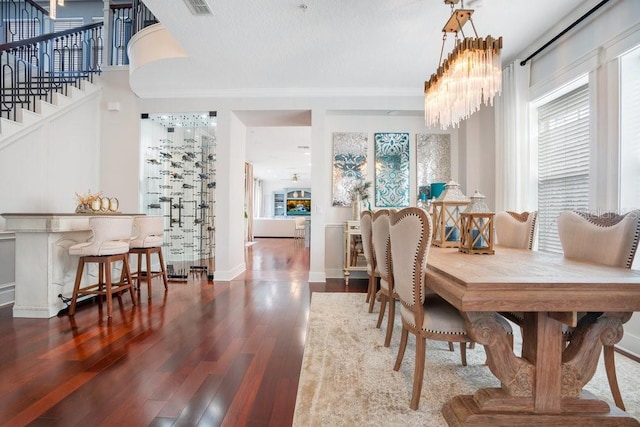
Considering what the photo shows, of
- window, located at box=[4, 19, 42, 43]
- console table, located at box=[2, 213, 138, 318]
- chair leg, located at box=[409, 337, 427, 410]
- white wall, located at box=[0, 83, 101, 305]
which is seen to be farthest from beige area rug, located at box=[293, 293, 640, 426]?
window, located at box=[4, 19, 42, 43]

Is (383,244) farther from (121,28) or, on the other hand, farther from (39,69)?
(39,69)

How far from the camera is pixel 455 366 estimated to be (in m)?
1.98

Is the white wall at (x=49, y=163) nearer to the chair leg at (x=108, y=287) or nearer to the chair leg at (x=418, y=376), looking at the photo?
the chair leg at (x=108, y=287)

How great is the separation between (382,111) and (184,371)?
4.12 meters

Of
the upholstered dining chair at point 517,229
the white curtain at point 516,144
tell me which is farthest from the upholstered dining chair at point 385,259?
the white curtain at point 516,144

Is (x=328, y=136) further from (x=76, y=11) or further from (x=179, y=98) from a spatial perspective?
(x=76, y=11)

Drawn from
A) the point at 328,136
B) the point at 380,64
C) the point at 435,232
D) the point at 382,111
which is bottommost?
the point at 435,232

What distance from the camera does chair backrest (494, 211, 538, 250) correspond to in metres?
2.33

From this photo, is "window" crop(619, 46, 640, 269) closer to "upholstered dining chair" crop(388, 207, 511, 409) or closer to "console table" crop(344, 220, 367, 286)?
"upholstered dining chair" crop(388, 207, 511, 409)

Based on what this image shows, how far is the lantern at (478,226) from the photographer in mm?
1905

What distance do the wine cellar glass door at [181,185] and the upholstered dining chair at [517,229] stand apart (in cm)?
387

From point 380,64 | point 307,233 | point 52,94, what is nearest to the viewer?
point 380,64

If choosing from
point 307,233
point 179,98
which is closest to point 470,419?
point 179,98

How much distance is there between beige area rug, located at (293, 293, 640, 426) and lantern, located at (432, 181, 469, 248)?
815mm
